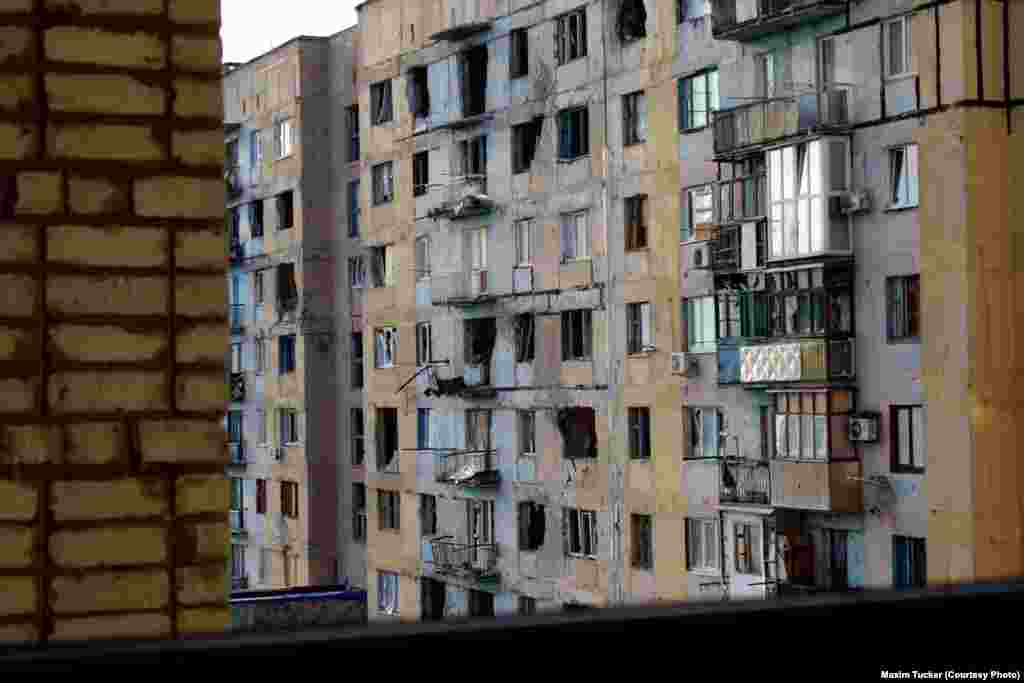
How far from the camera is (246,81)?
46500 mm

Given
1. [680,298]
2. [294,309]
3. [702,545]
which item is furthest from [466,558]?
[294,309]

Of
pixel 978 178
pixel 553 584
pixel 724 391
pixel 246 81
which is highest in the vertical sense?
pixel 246 81

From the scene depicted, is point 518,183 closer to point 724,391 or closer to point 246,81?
point 724,391

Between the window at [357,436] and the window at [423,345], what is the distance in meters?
4.53

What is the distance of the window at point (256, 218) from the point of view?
46188 mm

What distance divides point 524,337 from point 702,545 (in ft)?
21.8

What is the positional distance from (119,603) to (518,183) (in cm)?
3204

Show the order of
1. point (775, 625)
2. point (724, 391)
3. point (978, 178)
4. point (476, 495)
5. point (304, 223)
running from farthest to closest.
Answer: point (304, 223), point (476, 495), point (724, 391), point (978, 178), point (775, 625)

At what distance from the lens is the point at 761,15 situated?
91.5 feet

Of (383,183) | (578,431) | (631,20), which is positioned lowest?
(578,431)

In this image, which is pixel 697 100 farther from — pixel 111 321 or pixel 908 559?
pixel 111 321

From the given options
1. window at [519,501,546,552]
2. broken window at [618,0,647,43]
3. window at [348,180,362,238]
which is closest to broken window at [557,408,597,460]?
window at [519,501,546,552]

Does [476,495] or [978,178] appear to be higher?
[978,178]

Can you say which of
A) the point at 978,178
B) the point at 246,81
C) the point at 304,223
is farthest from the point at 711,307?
the point at 246,81
